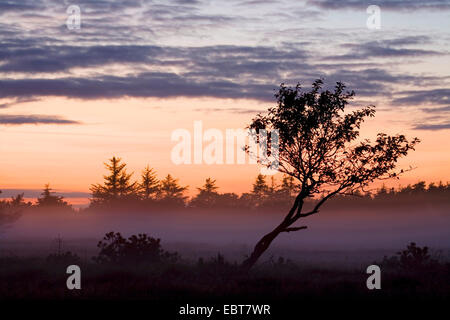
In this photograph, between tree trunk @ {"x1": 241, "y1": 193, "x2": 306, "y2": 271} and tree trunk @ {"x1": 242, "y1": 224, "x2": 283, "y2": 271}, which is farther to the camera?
tree trunk @ {"x1": 241, "y1": 193, "x2": 306, "y2": 271}

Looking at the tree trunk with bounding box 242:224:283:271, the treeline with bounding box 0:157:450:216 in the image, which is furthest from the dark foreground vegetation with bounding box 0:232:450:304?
the treeline with bounding box 0:157:450:216

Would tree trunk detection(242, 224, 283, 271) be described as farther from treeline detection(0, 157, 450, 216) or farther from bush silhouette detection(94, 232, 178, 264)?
treeline detection(0, 157, 450, 216)

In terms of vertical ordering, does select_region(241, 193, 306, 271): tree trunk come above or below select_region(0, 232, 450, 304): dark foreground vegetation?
above

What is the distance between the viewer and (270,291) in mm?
23797

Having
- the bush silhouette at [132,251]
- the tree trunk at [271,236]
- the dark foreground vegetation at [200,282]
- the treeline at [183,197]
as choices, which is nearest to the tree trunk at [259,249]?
the tree trunk at [271,236]

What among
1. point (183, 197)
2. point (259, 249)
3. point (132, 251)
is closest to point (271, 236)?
point (259, 249)

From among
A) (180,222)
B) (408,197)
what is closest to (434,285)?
(180,222)

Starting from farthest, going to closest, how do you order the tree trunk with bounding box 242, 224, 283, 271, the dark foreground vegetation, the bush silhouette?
the bush silhouette
the tree trunk with bounding box 242, 224, 283, 271
the dark foreground vegetation

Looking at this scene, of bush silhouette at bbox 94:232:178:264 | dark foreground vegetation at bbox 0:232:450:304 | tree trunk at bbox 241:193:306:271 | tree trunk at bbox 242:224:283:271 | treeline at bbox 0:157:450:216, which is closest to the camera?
dark foreground vegetation at bbox 0:232:450:304

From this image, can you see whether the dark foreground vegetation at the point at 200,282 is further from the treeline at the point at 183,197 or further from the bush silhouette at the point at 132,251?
the treeline at the point at 183,197

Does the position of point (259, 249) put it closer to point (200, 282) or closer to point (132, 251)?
point (132, 251)

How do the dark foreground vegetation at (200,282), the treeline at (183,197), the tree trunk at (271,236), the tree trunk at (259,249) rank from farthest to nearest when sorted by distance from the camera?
the treeline at (183,197)
the tree trunk at (271,236)
the tree trunk at (259,249)
the dark foreground vegetation at (200,282)

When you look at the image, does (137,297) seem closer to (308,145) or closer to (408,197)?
(308,145)

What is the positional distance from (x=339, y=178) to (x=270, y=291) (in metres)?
11.9
